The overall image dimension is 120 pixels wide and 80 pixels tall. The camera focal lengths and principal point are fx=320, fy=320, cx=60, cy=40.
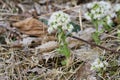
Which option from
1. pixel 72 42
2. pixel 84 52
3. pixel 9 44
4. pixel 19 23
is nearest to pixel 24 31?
pixel 19 23

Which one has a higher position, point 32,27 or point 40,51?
point 32,27

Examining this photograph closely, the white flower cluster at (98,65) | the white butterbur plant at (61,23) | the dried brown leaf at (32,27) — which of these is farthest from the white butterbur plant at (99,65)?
the dried brown leaf at (32,27)

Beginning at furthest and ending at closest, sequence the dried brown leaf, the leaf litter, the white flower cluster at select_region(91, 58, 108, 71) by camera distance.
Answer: the dried brown leaf < the leaf litter < the white flower cluster at select_region(91, 58, 108, 71)

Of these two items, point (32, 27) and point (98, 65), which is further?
point (32, 27)

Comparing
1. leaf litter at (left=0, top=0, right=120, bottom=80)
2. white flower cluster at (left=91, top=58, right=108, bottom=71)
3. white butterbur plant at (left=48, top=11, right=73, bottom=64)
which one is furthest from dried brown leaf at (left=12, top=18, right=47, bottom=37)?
white flower cluster at (left=91, top=58, right=108, bottom=71)

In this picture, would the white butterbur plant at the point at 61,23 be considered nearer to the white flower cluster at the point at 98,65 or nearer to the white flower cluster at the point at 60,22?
the white flower cluster at the point at 60,22

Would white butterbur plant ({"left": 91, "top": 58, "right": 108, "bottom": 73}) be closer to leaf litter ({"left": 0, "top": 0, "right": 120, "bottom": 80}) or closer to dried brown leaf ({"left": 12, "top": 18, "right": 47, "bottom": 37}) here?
leaf litter ({"left": 0, "top": 0, "right": 120, "bottom": 80})

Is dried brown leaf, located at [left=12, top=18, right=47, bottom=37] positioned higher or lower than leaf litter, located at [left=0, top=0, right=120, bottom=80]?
higher

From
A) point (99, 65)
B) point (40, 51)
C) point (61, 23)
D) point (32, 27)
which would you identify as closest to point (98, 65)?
point (99, 65)

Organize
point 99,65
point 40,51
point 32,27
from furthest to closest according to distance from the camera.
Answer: point 32,27 → point 40,51 → point 99,65

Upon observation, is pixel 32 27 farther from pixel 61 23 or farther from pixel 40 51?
pixel 61 23

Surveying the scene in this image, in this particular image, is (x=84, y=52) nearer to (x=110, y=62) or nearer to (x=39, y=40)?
(x=110, y=62)

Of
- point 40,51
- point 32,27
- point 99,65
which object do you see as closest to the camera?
point 99,65
